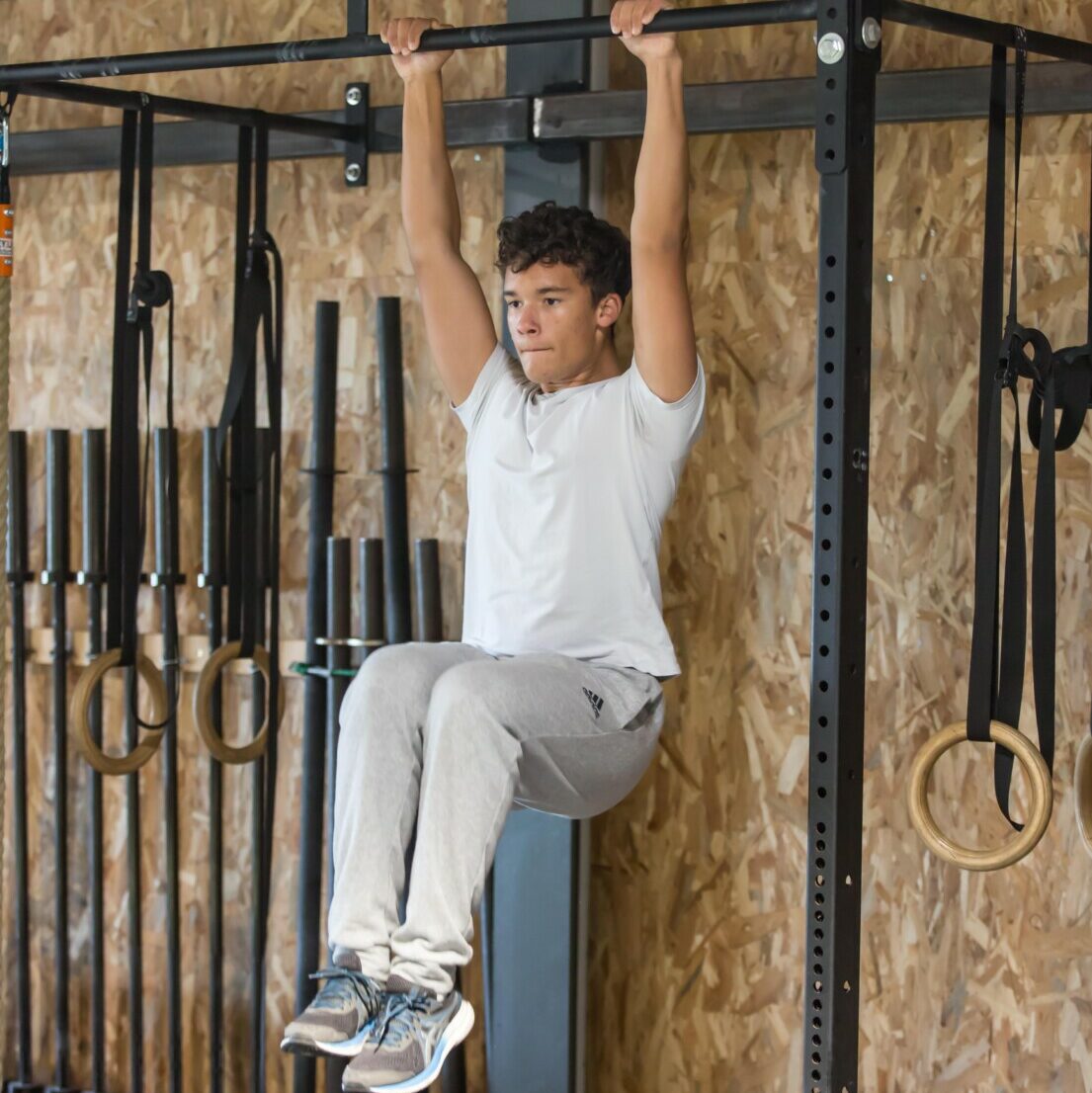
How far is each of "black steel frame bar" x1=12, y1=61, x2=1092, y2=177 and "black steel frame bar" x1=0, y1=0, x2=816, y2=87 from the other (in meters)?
0.35

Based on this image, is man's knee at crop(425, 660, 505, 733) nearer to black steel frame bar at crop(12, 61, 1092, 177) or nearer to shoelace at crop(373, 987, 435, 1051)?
shoelace at crop(373, 987, 435, 1051)

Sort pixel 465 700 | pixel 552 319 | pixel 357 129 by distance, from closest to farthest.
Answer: pixel 465 700
pixel 552 319
pixel 357 129

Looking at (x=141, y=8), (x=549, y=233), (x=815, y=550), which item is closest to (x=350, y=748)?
(x=815, y=550)

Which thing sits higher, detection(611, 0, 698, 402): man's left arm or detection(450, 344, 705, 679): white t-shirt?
detection(611, 0, 698, 402): man's left arm

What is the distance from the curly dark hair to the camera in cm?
306

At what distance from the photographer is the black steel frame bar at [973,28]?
93.2 inches

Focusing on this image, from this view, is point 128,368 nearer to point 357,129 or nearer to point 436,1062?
point 357,129

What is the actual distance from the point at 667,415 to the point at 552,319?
32cm

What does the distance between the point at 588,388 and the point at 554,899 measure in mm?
1257

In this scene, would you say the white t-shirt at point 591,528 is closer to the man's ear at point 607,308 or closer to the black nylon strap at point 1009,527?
the man's ear at point 607,308

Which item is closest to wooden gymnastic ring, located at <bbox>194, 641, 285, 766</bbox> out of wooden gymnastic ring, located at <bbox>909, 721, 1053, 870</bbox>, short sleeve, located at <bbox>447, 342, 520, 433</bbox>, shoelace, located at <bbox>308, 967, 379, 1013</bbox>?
short sleeve, located at <bbox>447, 342, 520, 433</bbox>

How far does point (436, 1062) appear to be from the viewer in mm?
2396

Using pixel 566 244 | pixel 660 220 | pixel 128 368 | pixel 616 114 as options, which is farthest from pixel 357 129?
pixel 660 220

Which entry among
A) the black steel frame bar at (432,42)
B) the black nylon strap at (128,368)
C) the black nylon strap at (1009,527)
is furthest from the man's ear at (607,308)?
the black nylon strap at (128,368)
